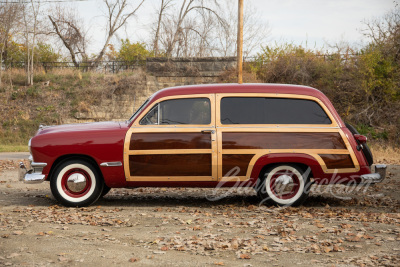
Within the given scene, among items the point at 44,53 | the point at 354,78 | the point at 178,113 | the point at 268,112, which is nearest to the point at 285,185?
the point at 268,112

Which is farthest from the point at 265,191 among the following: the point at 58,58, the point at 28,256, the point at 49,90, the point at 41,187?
the point at 58,58

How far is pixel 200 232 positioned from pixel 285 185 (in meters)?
2.38

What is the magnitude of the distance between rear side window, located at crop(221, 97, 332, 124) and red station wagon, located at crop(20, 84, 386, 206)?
0.02 meters

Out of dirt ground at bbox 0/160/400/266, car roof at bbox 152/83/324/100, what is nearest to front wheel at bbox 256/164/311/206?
dirt ground at bbox 0/160/400/266

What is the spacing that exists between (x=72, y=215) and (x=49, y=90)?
23175 millimetres

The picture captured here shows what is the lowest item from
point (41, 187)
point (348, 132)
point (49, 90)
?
point (41, 187)

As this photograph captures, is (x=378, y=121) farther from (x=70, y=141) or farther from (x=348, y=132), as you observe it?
(x=70, y=141)

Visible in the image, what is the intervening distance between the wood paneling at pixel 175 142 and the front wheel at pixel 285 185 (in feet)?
3.77

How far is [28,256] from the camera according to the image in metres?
5.23

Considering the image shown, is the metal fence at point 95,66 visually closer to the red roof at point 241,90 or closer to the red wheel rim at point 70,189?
the red roof at point 241,90

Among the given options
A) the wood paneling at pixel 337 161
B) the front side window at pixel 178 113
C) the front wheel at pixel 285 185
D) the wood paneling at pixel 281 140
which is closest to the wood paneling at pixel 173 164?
the wood paneling at pixel 281 140

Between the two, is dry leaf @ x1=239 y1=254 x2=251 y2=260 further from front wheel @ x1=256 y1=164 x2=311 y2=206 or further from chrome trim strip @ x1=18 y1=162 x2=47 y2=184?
chrome trim strip @ x1=18 y1=162 x2=47 y2=184

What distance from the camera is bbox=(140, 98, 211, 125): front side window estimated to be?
27.0 ft

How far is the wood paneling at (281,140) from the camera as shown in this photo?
809cm
